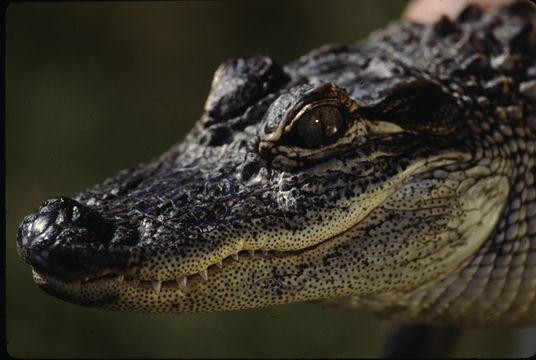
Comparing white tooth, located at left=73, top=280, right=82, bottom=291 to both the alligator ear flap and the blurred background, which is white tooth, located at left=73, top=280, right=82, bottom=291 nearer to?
the alligator ear flap

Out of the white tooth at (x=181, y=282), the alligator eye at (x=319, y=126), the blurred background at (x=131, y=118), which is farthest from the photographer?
the blurred background at (x=131, y=118)

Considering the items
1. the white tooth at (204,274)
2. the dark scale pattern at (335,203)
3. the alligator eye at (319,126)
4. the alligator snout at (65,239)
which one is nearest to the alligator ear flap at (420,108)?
the dark scale pattern at (335,203)

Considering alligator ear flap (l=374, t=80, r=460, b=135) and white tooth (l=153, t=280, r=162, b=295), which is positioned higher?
alligator ear flap (l=374, t=80, r=460, b=135)

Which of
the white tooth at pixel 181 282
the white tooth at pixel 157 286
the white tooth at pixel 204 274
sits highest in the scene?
the white tooth at pixel 204 274

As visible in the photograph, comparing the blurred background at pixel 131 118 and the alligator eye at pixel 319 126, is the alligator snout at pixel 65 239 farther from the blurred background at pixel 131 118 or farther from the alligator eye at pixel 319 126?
the blurred background at pixel 131 118

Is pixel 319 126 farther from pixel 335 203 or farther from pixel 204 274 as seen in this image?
pixel 204 274

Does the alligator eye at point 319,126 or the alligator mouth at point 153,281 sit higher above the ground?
the alligator eye at point 319,126

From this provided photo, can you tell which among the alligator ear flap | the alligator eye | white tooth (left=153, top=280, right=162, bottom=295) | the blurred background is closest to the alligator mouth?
white tooth (left=153, top=280, right=162, bottom=295)
